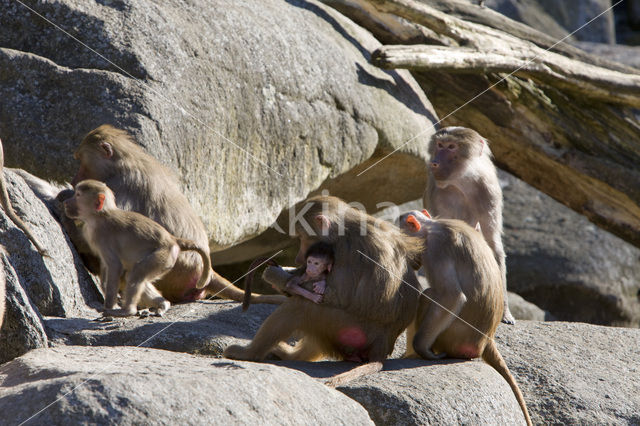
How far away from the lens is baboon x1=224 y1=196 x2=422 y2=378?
14.0 ft

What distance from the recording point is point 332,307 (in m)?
4.33

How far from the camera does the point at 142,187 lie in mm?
5152

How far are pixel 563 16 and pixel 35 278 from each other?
13.6m

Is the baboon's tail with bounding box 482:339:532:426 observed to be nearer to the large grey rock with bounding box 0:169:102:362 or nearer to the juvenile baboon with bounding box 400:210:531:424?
the juvenile baboon with bounding box 400:210:531:424

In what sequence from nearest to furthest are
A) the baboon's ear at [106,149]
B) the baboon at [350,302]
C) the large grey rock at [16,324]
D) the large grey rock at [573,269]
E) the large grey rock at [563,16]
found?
the large grey rock at [16,324], the baboon at [350,302], the baboon's ear at [106,149], the large grey rock at [573,269], the large grey rock at [563,16]

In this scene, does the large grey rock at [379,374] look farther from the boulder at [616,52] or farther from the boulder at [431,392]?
the boulder at [616,52]

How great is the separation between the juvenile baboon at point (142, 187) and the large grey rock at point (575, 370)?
2024 mm

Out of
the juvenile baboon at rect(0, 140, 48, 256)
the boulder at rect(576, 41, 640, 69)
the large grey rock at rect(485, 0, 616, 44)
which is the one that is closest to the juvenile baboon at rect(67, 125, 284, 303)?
the juvenile baboon at rect(0, 140, 48, 256)

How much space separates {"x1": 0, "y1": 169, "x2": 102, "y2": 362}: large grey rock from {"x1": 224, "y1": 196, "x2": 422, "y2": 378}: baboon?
3.28 ft

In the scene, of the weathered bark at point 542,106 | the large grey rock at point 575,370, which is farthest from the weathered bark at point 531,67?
the large grey rock at point 575,370

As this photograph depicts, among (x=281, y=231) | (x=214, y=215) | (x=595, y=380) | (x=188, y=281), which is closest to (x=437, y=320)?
(x=595, y=380)

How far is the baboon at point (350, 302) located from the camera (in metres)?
4.27

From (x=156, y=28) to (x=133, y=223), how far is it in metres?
1.66

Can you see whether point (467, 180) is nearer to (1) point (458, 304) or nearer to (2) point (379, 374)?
(1) point (458, 304)
